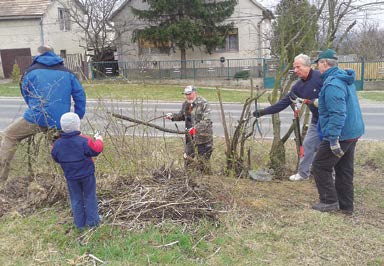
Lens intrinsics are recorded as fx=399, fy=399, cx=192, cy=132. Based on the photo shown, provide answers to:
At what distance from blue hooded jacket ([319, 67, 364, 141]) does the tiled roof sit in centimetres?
2821

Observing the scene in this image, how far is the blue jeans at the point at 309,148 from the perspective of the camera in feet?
17.4

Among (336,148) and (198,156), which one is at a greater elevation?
(336,148)

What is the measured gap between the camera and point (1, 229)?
390cm

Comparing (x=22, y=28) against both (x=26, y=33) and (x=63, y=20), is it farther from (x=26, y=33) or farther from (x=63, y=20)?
(x=63, y=20)

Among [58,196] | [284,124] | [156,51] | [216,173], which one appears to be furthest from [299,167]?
[156,51]

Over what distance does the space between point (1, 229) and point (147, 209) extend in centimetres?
144

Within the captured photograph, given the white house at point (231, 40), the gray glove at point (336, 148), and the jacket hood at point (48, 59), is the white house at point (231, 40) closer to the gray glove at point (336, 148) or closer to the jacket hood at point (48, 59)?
the jacket hood at point (48, 59)

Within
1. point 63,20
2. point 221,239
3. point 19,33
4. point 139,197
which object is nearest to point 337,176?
point 221,239

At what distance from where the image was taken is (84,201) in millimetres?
3703

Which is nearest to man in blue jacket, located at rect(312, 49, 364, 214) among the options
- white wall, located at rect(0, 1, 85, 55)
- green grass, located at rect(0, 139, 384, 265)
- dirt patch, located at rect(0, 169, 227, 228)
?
green grass, located at rect(0, 139, 384, 265)

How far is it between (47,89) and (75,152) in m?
1.31

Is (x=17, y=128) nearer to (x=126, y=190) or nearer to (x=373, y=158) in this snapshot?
(x=126, y=190)

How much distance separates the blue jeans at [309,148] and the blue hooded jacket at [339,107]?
41.3 inches

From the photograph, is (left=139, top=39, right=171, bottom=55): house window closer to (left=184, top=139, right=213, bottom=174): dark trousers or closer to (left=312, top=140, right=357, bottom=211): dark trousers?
(left=184, top=139, right=213, bottom=174): dark trousers
